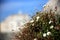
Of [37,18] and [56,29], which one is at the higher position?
[37,18]

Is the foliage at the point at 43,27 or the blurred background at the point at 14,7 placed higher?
the blurred background at the point at 14,7

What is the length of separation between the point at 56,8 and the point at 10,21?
70cm

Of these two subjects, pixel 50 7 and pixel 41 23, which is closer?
pixel 41 23

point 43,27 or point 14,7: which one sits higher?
point 14,7

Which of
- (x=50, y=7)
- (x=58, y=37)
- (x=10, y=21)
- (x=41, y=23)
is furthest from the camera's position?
(x=10, y=21)

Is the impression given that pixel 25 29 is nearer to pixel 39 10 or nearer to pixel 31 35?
pixel 31 35

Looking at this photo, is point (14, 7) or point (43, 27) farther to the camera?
point (14, 7)

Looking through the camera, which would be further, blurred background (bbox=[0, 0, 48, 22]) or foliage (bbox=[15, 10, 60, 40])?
blurred background (bbox=[0, 0, 48, 22])

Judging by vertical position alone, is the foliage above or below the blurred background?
below

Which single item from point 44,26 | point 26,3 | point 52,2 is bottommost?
point 44,26

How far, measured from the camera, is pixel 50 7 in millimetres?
1811

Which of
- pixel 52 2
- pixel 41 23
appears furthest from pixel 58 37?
pixel 52 2

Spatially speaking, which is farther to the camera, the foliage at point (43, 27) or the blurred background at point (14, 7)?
the blurred background at point (14, 7)

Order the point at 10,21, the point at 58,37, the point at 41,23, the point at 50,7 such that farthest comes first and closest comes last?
the point at 10,21, the point at 50,7, the point at 41,23, the point at 58,37
